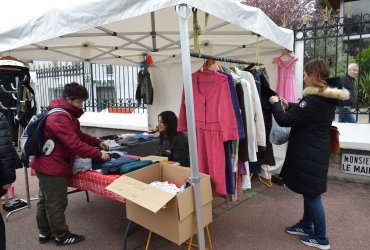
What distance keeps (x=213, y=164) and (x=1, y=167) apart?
1.59m

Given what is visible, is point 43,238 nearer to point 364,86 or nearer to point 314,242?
point 314,242

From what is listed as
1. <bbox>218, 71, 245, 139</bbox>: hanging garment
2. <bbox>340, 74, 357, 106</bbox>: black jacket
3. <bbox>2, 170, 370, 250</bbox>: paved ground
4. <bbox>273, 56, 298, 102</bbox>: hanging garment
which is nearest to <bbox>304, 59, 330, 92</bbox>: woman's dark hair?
<bbox>218, 71, 245, 139</bbox>: hanging garment

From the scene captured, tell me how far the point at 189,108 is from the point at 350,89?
342 centimetres

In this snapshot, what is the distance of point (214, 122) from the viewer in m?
2.51

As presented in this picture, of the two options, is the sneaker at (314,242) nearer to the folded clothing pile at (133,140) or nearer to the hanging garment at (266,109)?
the hanging garment at (266,109)

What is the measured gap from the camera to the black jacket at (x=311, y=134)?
2.55m

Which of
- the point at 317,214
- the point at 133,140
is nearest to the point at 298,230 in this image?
the point at 317,214

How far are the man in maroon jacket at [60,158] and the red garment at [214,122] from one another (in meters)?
1.06

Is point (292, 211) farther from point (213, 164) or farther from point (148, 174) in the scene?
point (148, 174)

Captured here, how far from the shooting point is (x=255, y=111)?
109 inches

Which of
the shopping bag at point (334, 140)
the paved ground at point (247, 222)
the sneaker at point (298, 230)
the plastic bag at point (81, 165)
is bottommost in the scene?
the paved ground at point (247, 222)

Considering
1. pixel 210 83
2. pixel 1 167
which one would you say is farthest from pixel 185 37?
pixel 1 167

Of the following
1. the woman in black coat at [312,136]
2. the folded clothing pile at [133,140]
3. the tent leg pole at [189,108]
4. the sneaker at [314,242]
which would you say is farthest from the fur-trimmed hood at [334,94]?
the folded clothing pile at [133,140]

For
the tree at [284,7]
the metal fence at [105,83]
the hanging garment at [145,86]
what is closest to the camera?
the hanging garment at [145,86]
